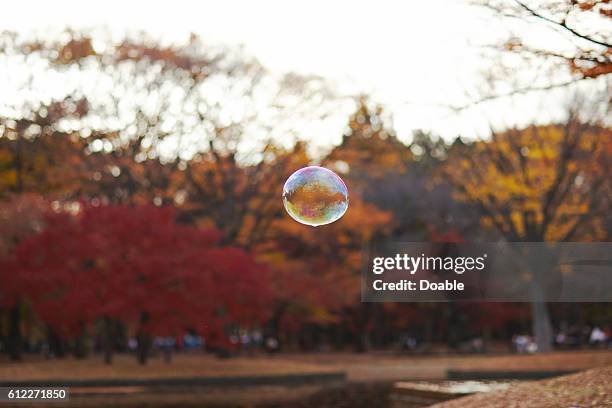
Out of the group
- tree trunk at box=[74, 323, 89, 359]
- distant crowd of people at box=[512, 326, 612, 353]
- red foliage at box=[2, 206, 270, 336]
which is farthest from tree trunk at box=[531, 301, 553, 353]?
tree trunk at box=[74, 323, 89, 359]

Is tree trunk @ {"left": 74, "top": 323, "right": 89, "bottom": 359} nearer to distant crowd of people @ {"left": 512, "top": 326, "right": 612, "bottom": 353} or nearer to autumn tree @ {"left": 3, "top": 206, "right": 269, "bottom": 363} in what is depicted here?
autumn tree @ {"left": 3, "top": 206, "right": 269, "bottom": 363}

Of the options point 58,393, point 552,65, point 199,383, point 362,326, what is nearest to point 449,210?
point 362,326

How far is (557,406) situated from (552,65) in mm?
5584

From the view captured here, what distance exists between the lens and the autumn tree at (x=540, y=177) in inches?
1293

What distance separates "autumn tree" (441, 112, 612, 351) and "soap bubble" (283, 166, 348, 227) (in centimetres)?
1561

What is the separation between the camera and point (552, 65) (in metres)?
15.7

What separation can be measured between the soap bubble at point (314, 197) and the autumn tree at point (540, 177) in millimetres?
15608

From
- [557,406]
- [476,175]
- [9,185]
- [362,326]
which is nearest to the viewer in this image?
[557,406]

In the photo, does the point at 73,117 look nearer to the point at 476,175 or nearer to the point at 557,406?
the point at 476,175

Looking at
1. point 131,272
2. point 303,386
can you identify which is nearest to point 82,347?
point 131,272

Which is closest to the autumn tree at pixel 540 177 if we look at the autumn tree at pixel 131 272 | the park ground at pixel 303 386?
the park ground at pixel 303 386

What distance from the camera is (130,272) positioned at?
1226 inches

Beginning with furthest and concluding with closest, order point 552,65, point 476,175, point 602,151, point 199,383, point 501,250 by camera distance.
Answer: point 501,250
point 476,175
point 602,151
point 199,383
point 552,65

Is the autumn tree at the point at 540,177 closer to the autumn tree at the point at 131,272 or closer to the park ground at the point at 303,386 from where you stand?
the park ground at the point at 303,386
